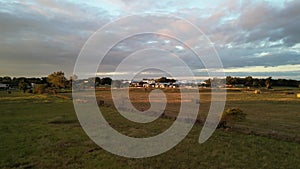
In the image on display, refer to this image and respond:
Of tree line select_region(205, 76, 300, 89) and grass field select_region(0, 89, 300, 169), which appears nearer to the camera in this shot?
grass field select_region(0, 89, 300, 169)

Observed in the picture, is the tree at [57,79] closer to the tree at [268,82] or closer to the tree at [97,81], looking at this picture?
the tree at [97,81]

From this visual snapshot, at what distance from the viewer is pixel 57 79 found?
3807 inches

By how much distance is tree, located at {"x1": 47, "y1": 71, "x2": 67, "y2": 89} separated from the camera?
318 ft

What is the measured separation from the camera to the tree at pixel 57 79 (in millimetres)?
96812

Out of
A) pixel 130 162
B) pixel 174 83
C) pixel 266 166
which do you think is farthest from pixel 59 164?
pixel 174 83

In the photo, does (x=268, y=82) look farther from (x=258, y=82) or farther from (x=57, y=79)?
(x=57, y=79)

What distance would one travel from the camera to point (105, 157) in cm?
1229

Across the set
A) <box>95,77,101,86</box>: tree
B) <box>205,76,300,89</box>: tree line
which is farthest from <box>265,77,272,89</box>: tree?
<box>95,77,101,86</box>: tree

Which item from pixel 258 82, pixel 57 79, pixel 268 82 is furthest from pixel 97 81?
pixel 268 82

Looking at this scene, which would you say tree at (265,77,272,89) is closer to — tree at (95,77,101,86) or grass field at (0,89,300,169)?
tree at (95,77,101,86)

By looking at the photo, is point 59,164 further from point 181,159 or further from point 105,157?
point 181,159

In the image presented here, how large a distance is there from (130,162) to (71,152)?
11.0ft

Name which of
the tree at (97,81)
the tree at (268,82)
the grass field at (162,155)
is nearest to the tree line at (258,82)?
the tree at (268,82)

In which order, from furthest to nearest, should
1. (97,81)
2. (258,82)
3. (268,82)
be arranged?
1. (97,81)
2. (258,82)
3. (268,82)
